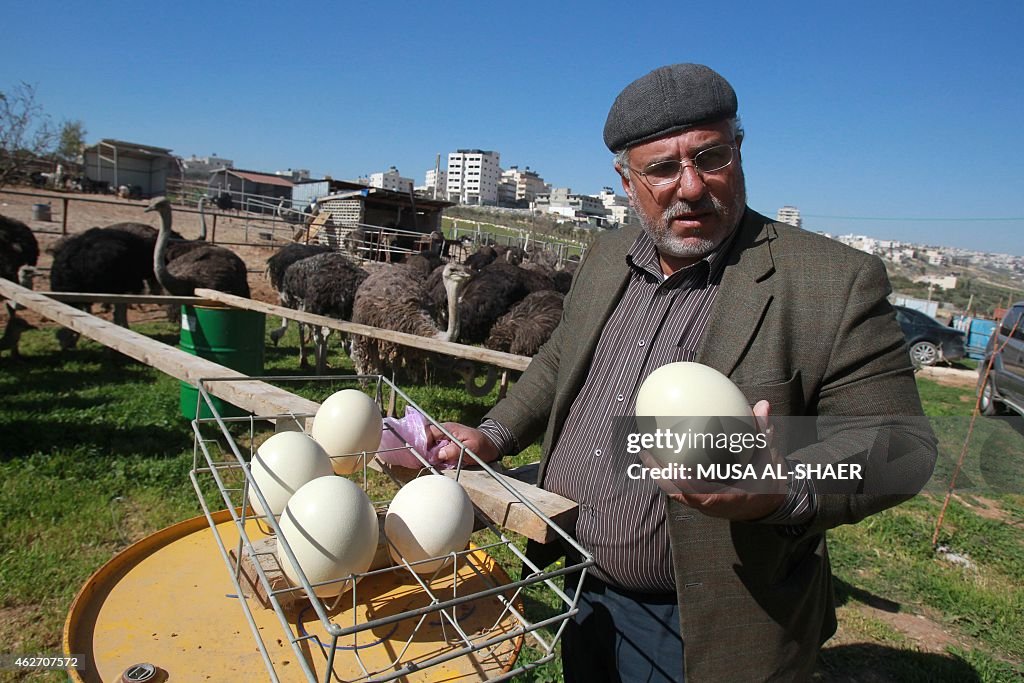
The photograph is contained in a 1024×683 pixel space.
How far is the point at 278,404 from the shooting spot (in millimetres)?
2521

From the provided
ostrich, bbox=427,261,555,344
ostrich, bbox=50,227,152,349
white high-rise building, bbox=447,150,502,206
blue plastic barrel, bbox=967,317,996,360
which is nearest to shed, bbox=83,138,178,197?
ostrich, bbox=50,227,152,349

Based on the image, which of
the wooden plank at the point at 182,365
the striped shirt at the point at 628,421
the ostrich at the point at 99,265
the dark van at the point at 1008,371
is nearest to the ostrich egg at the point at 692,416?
the striped shirt at the point at 628,421

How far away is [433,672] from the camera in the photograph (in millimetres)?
1514

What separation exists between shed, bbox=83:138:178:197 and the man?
5853 centimetres

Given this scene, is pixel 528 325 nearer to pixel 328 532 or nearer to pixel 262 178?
pixel 328 532

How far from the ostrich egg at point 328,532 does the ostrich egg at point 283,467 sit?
0.52ft

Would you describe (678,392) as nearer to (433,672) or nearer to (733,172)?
(733,172)

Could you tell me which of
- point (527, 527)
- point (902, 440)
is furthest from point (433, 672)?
point (902, 440)

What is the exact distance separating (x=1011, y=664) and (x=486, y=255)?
1539 centimetres

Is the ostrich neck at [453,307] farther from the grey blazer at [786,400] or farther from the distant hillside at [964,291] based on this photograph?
the distant hillside at [964,291]

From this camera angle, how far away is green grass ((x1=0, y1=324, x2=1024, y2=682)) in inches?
153

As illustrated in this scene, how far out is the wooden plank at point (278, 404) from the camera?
171cm

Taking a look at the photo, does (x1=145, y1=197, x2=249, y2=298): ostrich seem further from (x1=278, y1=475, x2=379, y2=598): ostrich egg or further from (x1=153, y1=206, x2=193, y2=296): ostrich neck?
(x1=278, y1=475, x2=379, y2=598): ostrich egg

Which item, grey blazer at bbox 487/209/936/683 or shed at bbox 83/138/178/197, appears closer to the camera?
grey blazer at bbox 487/209/936/683
